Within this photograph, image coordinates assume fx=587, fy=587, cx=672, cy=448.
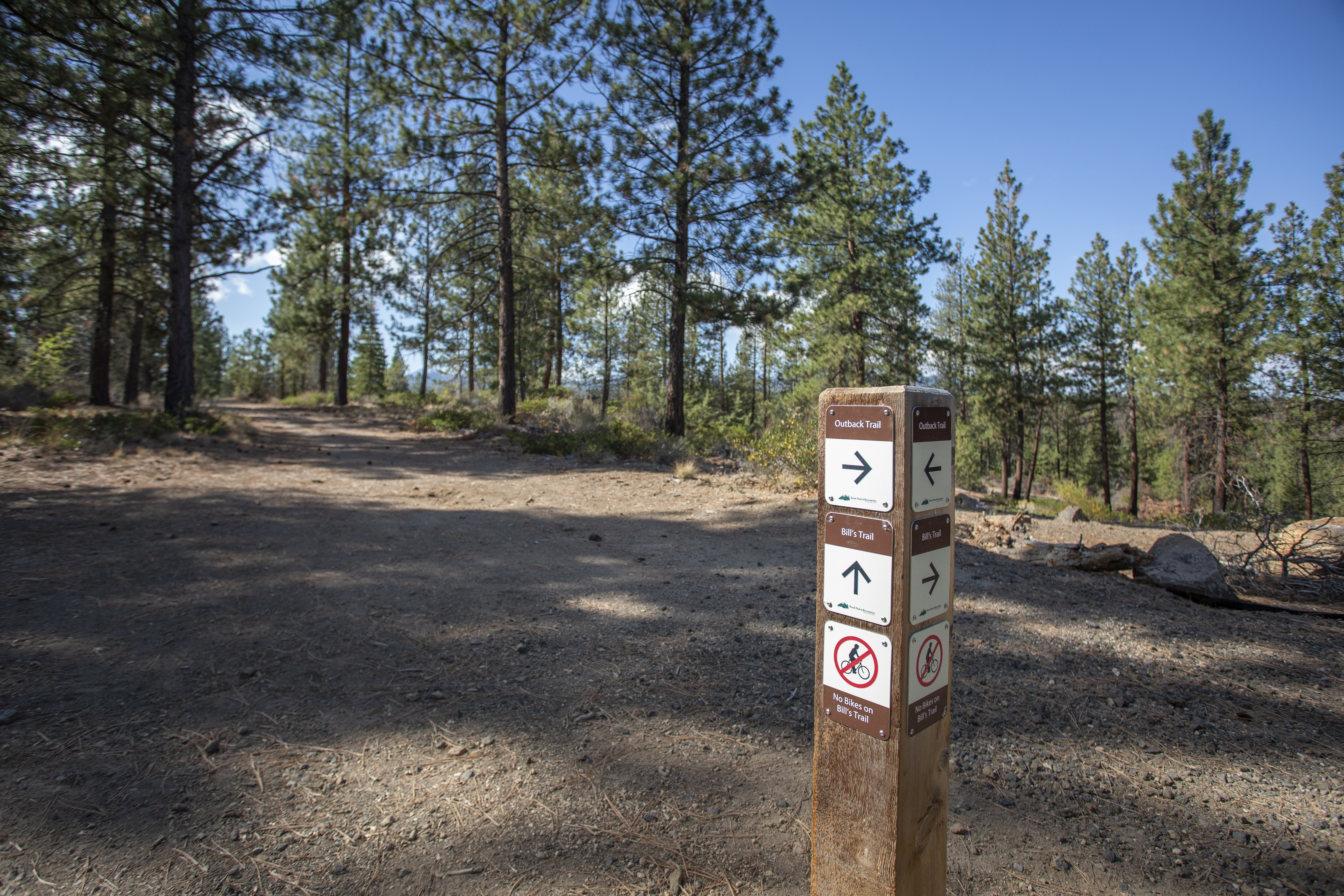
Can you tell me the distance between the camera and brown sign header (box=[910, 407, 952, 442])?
1466mm

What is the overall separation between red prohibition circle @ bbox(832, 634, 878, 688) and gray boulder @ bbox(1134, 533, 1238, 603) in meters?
5.87

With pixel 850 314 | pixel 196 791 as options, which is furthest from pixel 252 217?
pixel 850 314

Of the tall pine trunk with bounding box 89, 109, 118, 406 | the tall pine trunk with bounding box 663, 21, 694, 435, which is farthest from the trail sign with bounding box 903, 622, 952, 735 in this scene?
the tall pine trunk with bounding box 89, 109, 118, 406

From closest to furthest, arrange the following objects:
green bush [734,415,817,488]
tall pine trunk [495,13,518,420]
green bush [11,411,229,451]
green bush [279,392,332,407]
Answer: green bush [11,411,229,451]
green bush [734,415,817,488]
tall pine trunk [495,13,518,420]
green bush [279,392,332,407]

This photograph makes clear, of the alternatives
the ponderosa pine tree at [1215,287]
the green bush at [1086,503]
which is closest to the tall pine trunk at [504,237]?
the green bush at [1086,503]

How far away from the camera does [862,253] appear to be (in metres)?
21.9

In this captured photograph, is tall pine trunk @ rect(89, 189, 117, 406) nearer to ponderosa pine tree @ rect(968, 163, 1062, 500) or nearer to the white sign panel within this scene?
the white sign panel

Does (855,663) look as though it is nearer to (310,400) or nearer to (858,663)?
(858,663)

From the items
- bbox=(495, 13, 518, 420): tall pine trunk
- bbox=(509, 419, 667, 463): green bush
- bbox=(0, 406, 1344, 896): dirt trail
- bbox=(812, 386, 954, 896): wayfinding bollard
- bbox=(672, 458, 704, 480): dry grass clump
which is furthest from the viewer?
bbox=(495, 13, 518, 420): tall pine trunk

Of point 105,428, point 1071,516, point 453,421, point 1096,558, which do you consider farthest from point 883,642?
point 453,421

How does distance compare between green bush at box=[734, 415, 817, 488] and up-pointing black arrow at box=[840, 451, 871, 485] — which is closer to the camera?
up-pointing black arrow at box=[840, 451, 871, 485]

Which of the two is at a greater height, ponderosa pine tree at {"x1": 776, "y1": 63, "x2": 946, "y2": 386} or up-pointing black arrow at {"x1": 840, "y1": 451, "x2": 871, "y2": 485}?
ponderosa pine tree at {"x1": 776, "y1": 63, "x2": 946, "y2": 386}

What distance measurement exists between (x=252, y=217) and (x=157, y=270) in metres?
5.28

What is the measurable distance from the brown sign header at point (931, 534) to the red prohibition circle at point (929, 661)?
23 centimetres
